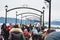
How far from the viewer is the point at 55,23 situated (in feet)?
321

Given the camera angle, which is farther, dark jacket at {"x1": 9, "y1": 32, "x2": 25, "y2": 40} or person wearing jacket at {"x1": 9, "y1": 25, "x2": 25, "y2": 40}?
dark jacket at {"x1": 9, "y1": 32, "x2": 25, "y2": 40}

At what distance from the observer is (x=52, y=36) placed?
2.92 m

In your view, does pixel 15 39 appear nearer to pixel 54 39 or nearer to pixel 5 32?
pixel 54 39

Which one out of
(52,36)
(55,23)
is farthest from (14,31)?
(55,23)

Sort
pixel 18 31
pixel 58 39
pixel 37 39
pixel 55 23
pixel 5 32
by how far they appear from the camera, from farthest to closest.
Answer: pixel 55 23 < pixel 5 32 < pixel 37 39 < pixel 18 31 < pixel 58 39

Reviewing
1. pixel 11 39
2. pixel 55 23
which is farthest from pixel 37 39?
pixel 55 23

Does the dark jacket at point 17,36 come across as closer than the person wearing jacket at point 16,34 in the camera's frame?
No

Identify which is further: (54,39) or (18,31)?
(18,31)

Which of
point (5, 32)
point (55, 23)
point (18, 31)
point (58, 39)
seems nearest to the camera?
point (58, 39)

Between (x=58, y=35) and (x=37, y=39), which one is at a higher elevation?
(x=58, y=35)

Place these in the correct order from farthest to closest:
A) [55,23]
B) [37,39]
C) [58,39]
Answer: [55,23] → [37,39] → [58,39]

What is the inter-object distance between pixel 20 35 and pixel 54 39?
229 inches

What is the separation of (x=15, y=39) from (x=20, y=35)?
0.98ft

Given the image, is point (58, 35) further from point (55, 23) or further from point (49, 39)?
point (55, 23)
